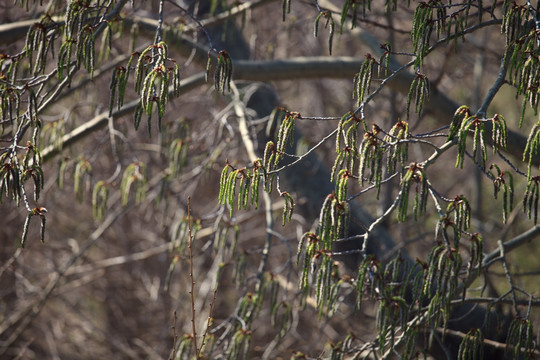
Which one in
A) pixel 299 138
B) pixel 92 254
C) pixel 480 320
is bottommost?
pixel 92 254

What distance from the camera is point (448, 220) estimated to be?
1.95m

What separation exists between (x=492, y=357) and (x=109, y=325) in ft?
13.1

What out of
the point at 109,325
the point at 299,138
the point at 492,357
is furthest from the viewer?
the point at 109,325

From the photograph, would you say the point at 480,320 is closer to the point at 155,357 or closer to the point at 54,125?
the point at 54,125

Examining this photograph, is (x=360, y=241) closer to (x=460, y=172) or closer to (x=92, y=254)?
(x=460, y=172)

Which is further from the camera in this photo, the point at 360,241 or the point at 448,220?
the point at 360,241

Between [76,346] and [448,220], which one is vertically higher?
[448,220]

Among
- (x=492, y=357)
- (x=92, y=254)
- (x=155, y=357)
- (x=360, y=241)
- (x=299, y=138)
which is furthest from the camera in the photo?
(x=92, y=254)

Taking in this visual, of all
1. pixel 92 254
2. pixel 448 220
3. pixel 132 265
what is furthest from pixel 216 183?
pixel 448 220

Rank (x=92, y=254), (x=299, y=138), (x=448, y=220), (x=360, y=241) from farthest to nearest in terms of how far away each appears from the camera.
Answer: (x=92, y=254) → (x=299, y=138) → (x=360, y=241) → (x=448, y=220)

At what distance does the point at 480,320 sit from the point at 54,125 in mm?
2616

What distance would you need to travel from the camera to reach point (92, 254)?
6.55 meters

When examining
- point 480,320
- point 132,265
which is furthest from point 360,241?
point 132,265

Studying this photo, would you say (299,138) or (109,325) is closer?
(299,138)
